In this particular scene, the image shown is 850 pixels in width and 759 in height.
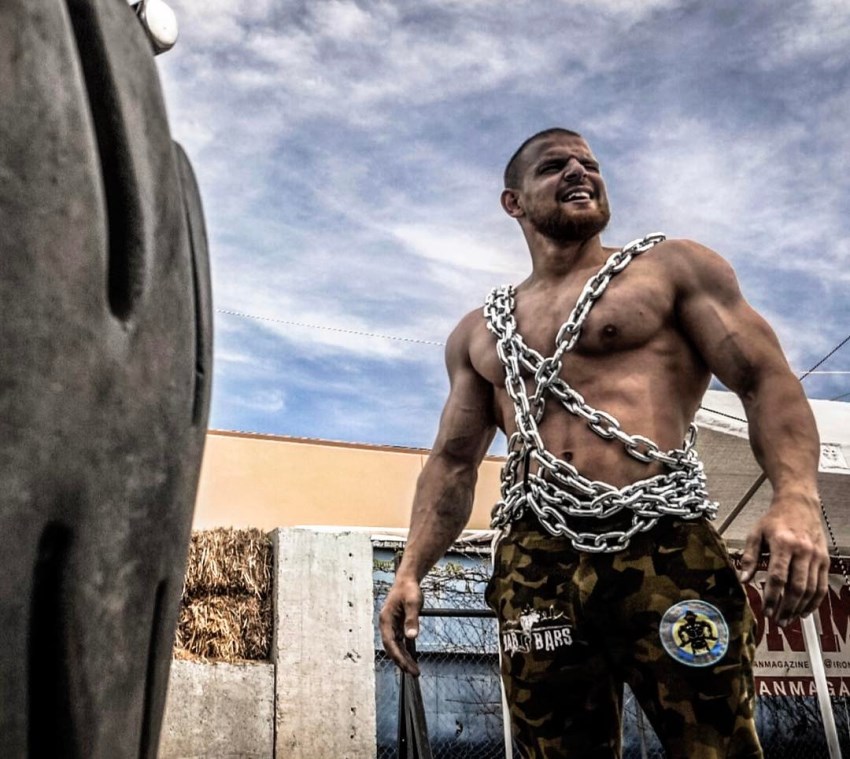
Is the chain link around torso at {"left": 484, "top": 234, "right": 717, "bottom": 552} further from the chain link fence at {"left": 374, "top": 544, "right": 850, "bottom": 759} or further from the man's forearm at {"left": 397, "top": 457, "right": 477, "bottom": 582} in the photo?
the chain link fence at {"left": 374, "top": 544, "right": 850, "bottom": 759}

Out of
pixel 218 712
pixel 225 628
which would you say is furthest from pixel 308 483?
pixel 218 712

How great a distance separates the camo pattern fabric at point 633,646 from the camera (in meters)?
1.97

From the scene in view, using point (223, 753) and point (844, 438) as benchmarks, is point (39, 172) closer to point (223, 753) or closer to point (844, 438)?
point (223, 753)

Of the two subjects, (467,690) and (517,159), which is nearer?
(517,159)

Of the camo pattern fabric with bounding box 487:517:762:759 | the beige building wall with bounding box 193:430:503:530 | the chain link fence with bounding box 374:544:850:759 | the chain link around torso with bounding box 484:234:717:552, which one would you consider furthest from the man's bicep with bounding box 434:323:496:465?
the beige building wall with bounding box 193:430:503:530

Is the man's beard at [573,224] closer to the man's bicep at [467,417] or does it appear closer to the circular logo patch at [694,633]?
the man's bicep at [467,417]

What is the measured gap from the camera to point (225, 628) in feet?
17.4

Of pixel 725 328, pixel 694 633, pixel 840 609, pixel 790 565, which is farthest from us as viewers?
pixel 840 609

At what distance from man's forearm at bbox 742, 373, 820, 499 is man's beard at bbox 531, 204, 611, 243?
2.00 ft

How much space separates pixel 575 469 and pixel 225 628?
3.58m

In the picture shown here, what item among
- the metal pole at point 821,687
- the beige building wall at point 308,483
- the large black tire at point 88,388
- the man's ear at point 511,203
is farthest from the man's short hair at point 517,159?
the beige building wall at point 308,483

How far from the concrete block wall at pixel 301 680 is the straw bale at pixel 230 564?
10 cm

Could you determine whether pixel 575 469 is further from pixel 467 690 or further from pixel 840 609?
pixel 840 609

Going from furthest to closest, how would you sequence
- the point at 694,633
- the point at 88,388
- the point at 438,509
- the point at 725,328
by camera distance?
the point at 438,509 < the point at 725,328 < the point at 694,633 < the point at 88,388
